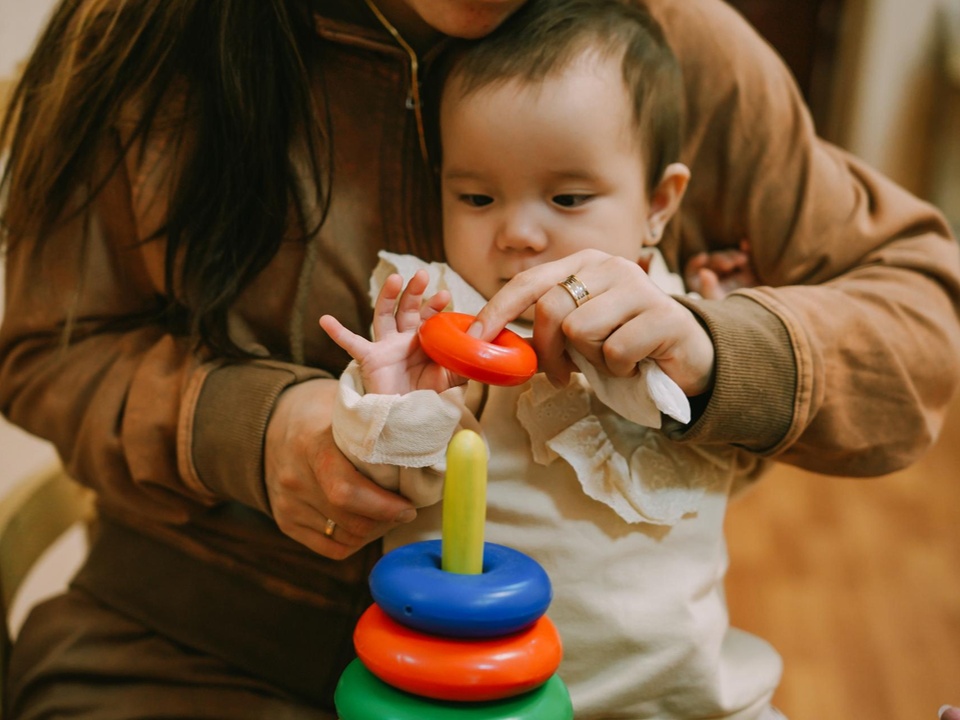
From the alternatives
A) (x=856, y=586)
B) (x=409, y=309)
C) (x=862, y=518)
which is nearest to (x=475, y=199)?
(x=409, y=309)

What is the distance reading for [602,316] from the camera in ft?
2.26

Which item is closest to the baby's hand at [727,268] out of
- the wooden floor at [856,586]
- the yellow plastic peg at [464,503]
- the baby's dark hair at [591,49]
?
the baby's dark hair at [591,49]

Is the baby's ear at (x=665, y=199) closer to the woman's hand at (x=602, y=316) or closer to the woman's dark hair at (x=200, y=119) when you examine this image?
the woman's hand at (x=602, y=316)

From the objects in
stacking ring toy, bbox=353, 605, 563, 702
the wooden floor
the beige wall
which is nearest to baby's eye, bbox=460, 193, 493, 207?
stacking ring toy, bbox=353, 605, 563, 702

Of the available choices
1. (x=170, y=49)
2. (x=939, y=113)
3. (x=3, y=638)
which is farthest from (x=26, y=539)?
(x=939, y=113)

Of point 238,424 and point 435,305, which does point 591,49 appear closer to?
point 435,305

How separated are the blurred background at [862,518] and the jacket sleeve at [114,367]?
433mm

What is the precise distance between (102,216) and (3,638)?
0.43m

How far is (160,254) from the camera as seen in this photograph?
3.05ft

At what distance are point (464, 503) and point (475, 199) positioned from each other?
0.36m

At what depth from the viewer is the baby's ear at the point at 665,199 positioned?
2.98 feet

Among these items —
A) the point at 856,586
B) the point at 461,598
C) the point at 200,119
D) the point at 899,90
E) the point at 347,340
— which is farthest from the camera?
the point at 899,90

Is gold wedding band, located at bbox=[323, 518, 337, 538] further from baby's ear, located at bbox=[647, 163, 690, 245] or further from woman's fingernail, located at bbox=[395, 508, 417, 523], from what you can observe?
baby's ear, located at bbox=[647, 163, 690, 245]

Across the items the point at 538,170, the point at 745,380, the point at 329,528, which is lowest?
the point at 329,528
